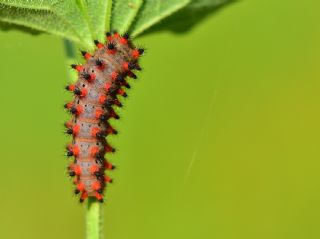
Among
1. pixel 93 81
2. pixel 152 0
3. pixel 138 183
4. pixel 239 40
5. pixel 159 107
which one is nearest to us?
pixel 93 81

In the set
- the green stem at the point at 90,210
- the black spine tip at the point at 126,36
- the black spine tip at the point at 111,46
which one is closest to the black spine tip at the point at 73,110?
the green stem at the point at 90,210

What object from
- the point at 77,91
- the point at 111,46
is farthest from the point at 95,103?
the point at 111,46

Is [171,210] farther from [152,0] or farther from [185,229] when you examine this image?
[152,0]

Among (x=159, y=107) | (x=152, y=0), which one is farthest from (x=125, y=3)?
(x=159, y=107)

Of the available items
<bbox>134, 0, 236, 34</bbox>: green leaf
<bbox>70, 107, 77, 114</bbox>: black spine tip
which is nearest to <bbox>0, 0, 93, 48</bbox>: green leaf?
<bbox>70, 107, 77, 114</bbox>: black spine tip

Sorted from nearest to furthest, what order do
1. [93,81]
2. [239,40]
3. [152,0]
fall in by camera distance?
[93,81], [152,0], [239,40]

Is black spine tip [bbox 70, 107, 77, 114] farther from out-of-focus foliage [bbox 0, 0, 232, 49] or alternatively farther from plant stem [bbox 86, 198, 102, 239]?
plant stem [bbox 86, 198, 102, 239]
